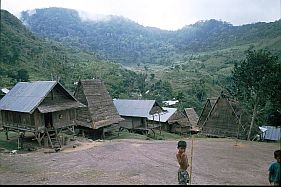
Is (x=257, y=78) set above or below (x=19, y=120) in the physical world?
above

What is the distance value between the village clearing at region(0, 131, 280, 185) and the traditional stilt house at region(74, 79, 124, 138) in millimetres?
8775

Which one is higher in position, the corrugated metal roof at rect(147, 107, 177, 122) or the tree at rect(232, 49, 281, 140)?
the tree at rect(232, 49, 281, 140)

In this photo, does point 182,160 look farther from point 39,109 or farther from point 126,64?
point 126,64

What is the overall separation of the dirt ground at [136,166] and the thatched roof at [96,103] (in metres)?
9.26

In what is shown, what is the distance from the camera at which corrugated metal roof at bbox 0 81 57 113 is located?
2496cm

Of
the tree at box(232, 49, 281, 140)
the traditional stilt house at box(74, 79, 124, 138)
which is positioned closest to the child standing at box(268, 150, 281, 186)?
the tree at box(232, 49, 281, 140)

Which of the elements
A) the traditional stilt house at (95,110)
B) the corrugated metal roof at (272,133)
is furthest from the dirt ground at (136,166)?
the corrugated metal roof at (272,133)

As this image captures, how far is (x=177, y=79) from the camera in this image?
98.2m

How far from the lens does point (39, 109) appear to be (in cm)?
2436

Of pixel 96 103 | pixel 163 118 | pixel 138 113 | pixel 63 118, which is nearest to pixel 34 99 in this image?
pixel 63 118

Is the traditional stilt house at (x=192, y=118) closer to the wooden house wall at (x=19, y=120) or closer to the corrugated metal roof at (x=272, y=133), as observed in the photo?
the corrugated metal roof at (x=272, y=133)

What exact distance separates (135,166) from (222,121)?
1864 cm

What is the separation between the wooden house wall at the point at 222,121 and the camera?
32594mm

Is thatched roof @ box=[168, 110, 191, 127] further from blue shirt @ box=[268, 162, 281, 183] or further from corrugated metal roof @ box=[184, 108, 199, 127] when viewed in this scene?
blue shirt @ box=[268, 162, 281, 183]
